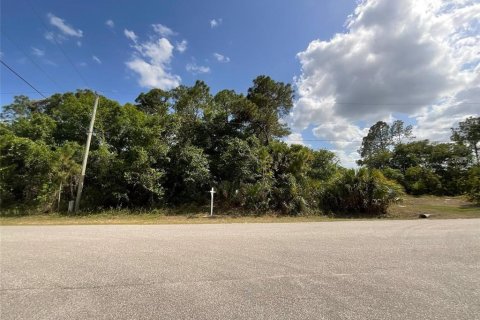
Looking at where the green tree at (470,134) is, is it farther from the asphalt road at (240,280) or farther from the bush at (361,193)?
the asphalt road at (240,280)

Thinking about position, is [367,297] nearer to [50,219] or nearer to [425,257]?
[425,257]

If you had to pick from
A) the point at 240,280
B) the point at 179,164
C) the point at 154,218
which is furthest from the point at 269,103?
the point at 240,280

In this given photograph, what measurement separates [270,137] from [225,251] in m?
17.9

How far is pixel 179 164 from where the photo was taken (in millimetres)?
18469

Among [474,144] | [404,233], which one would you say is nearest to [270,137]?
[404,233]

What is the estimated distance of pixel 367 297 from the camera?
3605 millimetres

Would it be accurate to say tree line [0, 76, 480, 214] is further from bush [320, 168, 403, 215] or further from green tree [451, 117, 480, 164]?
green tree [451, 117, 480, 164]

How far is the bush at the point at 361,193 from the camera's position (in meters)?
16.1

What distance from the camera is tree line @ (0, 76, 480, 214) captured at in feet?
54.2

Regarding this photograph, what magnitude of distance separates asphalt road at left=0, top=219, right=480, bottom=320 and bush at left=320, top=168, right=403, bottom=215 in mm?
9267

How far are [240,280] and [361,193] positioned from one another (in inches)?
557

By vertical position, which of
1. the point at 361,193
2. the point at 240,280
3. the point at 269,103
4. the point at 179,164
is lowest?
the point at 240,280

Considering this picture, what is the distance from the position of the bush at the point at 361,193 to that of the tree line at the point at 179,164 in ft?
0.19

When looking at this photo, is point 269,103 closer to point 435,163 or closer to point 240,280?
point 240,280
